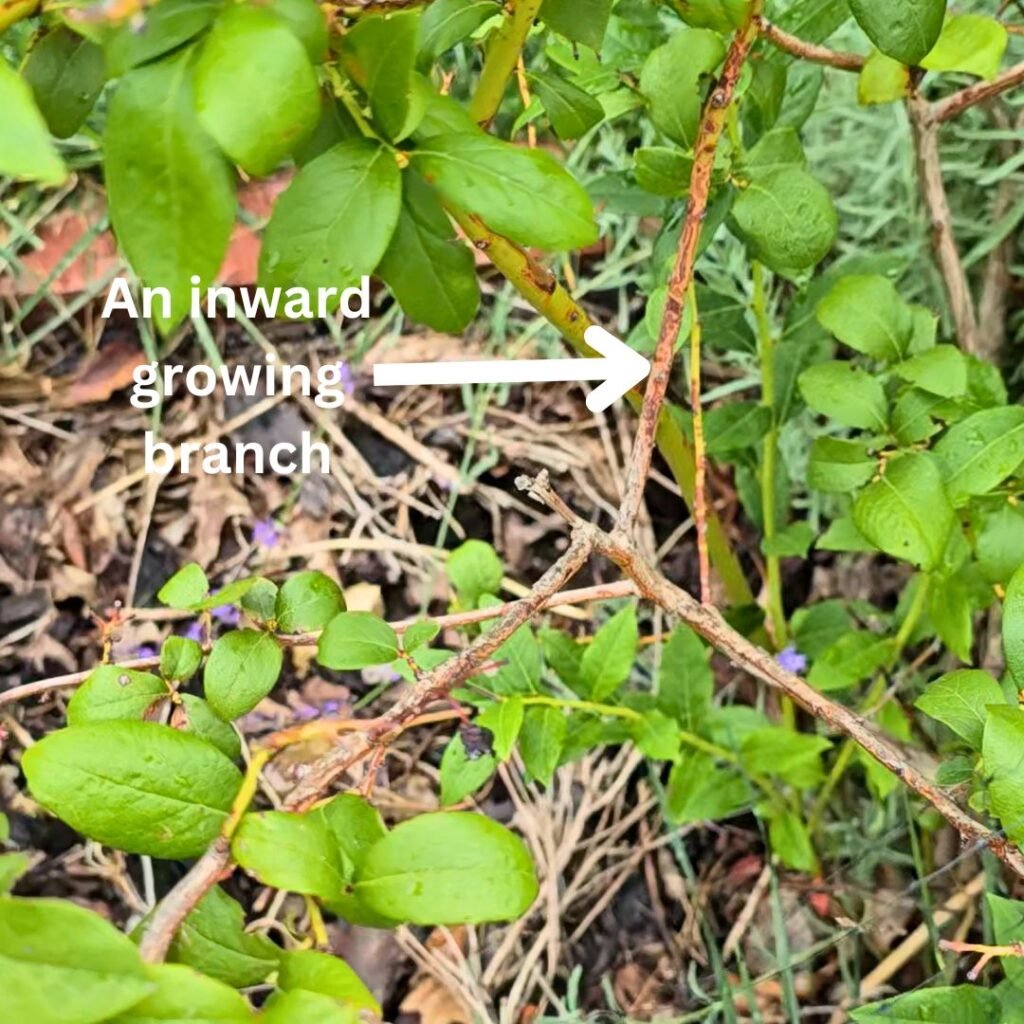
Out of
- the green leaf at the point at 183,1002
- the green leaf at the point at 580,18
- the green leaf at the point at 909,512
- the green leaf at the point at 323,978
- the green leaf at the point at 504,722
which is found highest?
the green leaf at the point at 580,18

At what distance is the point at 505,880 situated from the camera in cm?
43

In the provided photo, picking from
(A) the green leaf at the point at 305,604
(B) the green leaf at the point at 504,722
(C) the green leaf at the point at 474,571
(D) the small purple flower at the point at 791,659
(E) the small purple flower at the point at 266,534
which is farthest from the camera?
(E) the small purple flower at the point at 266,534

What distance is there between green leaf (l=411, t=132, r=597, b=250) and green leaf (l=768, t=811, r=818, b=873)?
2.45 feet

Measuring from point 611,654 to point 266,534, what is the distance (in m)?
0.57

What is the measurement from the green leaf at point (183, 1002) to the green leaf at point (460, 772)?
18.1 inches

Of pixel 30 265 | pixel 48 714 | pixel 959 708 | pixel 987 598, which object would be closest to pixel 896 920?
pixel 987 598

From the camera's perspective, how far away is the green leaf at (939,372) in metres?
0.73

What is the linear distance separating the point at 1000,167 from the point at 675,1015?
928mm

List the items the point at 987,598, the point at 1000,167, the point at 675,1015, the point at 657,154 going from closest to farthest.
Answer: the point at 657,154
the point at 987,598
the point at 675,1015
the point at 1000,167

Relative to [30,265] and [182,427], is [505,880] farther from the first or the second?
[30,265]

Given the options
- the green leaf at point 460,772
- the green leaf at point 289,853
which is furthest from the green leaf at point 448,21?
the green leaf at point 460,772

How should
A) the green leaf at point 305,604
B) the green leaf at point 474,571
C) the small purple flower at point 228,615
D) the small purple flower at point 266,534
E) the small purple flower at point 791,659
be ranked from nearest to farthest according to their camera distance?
the green leaf at point 305,604, the green leaf at point 474,571, the small purple flower at point 791,659, the small purple flower at point 228,615, the small purple flower at point 266,534

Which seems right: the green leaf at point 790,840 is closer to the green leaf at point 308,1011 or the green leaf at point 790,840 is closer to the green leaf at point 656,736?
the green leaf at point 656,736

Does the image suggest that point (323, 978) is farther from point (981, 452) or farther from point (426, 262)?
point (981, 452)
